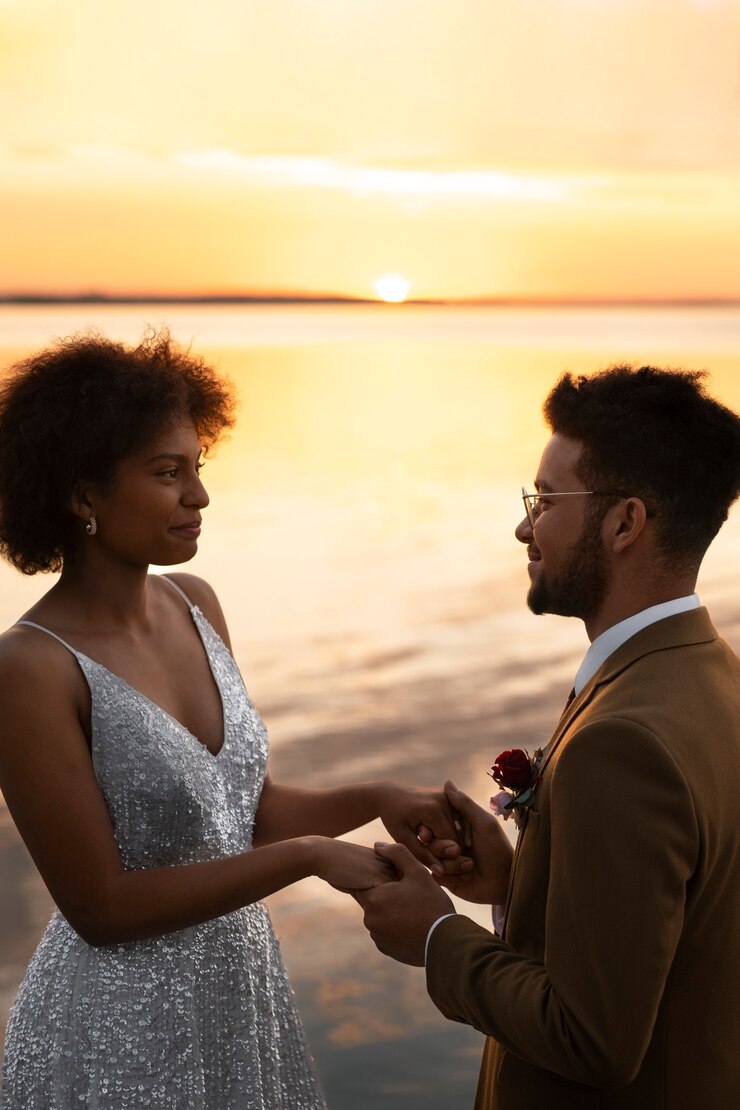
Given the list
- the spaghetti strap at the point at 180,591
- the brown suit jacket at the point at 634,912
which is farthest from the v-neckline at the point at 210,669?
the brown suit jacket at the point at 634,912

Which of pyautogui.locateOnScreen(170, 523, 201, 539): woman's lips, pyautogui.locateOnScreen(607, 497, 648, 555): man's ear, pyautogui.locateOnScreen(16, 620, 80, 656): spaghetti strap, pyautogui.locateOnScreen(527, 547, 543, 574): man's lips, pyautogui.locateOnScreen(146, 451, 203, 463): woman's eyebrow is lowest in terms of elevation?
pyautogui.locateOnScreen(16, 620, 80, 656): spaghetti strap

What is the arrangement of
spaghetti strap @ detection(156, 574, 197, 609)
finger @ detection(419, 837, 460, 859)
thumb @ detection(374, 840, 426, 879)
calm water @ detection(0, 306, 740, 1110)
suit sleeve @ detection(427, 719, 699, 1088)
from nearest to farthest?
suit sleeve @ detection(427, 719, 699, 1088) < thumb @ detection(374, 840, 426, 879) < finger @ detection(419, 837, 460, 859) < spaghetti strap @ detection(156, 574, 197, 609) < calm water @ detection(0, 306, 740, 1110)

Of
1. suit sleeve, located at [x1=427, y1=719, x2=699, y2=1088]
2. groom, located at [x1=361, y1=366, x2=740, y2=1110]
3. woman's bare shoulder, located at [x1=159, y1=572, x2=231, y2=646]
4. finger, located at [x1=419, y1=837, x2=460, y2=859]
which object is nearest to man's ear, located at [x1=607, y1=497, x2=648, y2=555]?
groom, located at [x1=361, y1=366, x2=740, y2=1110]

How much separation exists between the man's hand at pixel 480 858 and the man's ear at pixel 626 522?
0.79 metres

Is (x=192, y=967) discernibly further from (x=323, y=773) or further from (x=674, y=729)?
(x=323, y=773)

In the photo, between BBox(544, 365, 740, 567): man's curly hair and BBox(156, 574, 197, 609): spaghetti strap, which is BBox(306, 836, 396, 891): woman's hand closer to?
BBox(156, 574, 197, 609): spaghetti strap

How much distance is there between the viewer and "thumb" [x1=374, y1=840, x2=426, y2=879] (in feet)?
8.05

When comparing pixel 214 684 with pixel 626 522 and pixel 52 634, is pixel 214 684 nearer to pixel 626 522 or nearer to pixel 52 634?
pixel 52 634

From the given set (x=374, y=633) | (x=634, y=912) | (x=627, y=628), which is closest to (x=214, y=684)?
(x=627, y=628)

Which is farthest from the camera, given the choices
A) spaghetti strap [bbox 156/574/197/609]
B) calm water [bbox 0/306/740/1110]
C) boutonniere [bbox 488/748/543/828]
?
calm water [bbox 0/306/740/1110]

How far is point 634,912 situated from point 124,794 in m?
1.15

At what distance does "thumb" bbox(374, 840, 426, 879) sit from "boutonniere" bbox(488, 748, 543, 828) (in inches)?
8.0

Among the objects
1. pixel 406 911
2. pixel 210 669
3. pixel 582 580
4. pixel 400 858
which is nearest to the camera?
pixel 582 580

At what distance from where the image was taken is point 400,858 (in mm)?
2502
